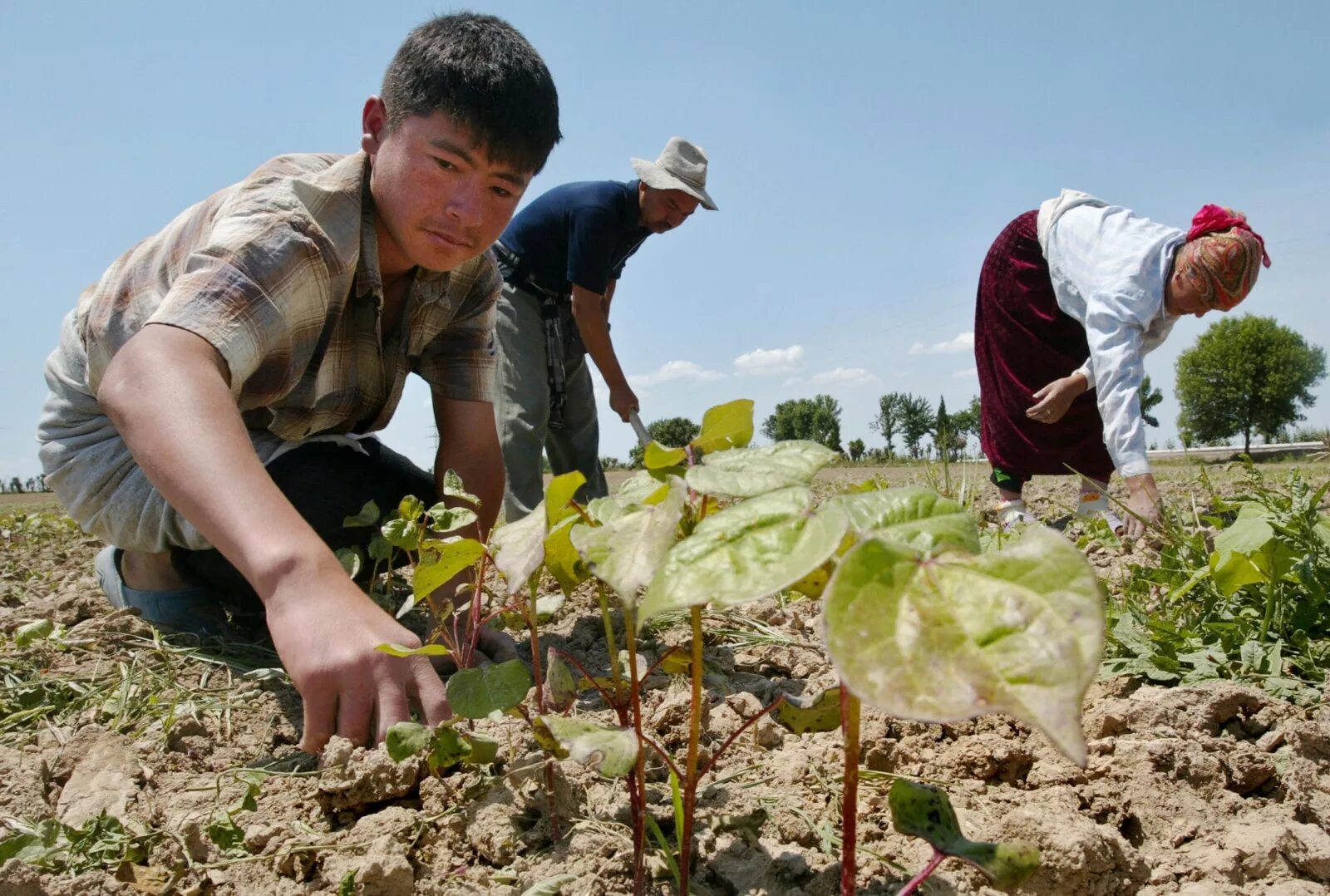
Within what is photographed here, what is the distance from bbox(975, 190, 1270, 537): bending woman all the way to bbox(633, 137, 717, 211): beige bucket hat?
139 centimetres

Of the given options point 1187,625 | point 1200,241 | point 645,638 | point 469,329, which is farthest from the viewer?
point 1200,241

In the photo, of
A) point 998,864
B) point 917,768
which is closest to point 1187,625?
point 917,768

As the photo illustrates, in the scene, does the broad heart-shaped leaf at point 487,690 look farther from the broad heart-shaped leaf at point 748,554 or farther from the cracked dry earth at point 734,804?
the broad heart-shaped leaf at point 748,554

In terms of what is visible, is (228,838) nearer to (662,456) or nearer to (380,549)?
(662,456)

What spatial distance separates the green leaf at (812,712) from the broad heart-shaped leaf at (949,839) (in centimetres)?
14

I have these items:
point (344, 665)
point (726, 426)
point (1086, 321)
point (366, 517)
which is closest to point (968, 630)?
point (726, 426)

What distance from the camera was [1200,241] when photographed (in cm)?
300

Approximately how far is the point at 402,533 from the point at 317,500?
41.8 inches

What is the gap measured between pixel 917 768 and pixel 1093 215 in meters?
2.87

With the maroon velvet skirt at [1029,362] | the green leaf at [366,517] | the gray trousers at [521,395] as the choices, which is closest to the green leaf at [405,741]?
the green leaf at [366,517]

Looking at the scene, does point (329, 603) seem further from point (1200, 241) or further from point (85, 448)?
point (1200, 241)

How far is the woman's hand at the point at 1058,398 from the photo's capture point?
3301 millimetres

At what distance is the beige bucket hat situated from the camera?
4.00 meters

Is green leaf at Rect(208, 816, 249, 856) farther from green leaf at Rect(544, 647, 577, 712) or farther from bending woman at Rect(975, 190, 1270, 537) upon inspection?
bending woman at Rect(975, 190, 1270, 537)
